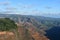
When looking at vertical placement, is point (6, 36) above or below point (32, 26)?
above

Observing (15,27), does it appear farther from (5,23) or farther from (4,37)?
(4,37)

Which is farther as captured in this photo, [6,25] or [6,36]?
[6,25]

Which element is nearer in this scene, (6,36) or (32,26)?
(6,36)

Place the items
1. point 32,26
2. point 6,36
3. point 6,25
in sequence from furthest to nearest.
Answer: point 32,26
point 6,25
point 6,36

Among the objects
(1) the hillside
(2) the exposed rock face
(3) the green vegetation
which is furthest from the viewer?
(1) the hillside

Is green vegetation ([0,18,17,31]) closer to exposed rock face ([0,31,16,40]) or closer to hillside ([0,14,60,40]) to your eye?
hillside ([0,14,60,40])

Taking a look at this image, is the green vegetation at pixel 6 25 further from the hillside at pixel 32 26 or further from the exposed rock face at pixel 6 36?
the exposed rock face at pixel 6 36

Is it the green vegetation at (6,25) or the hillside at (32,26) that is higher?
the green vegetation at (6,25)

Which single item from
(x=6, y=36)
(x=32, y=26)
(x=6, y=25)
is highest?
(x=6, y=25)

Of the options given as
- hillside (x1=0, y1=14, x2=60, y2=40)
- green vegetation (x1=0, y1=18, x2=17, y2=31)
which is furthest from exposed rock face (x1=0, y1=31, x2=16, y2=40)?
hillside (x1=0, y1=14, x2=60, y2=40)

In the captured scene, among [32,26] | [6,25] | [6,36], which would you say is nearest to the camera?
[6,36]

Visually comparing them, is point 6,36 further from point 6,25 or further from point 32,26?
point 32,26

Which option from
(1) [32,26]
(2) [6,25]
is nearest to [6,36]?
(2) [6,25]

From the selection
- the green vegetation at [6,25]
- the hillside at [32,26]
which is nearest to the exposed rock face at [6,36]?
the green vegetation at [6,25]
